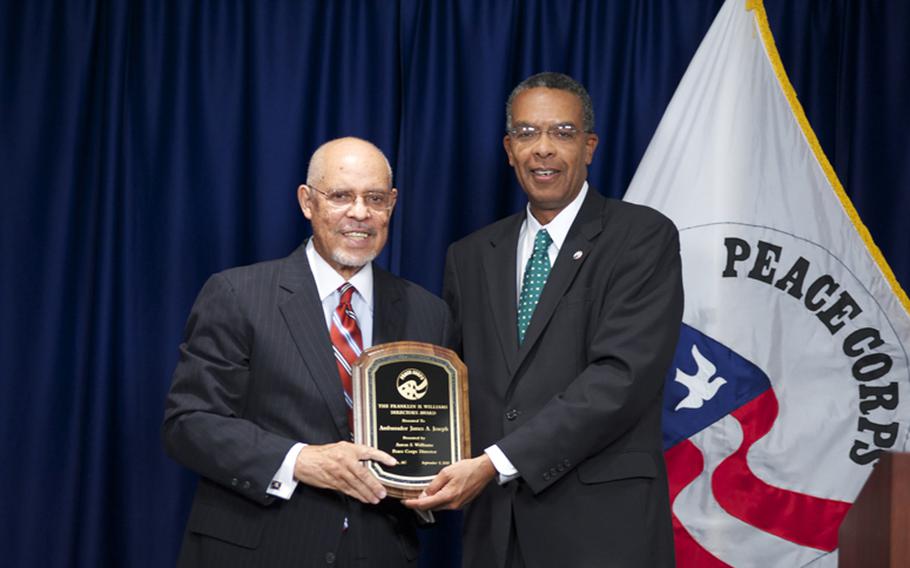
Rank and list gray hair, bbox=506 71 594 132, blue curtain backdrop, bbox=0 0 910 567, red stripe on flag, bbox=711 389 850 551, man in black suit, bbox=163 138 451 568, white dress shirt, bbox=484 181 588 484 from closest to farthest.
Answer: man in black suit, bbox=163 138 451 568, white dress shirt, bbox=484 181 588 484, gray hair, bbox=506 71 594 132, red stripe on flag, bbox=711 389 850 551, blue curtain backdrop, bbox=0 0 910 567

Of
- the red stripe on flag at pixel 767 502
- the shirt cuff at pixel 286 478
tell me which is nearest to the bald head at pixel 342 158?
the shirt cuff at pixel 286 478

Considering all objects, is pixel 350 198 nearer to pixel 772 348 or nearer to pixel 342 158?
pixel 342 158

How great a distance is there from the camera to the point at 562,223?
3.16 meters

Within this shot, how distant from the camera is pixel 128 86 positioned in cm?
421

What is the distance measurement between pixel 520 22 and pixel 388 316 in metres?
1.82

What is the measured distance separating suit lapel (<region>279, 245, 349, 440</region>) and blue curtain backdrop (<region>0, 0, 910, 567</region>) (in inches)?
50.7

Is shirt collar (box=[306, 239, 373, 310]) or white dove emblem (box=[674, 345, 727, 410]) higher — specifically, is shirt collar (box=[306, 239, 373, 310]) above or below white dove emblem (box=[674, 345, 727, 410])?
above

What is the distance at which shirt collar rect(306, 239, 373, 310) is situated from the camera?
3.02m

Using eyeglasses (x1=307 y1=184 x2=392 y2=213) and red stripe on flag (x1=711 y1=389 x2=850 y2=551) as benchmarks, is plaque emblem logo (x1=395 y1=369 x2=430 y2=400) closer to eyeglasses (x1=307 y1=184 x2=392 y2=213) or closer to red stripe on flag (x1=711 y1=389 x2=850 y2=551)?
eyeglasses (x1=307 y1=184 x2=392 y2=213)

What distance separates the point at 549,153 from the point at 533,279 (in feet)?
1.30

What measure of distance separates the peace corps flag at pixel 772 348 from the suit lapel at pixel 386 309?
1.30m

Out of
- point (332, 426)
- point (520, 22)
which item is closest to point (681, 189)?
point (520, 22)

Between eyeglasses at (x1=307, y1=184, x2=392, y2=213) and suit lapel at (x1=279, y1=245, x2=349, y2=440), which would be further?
eyeglasses at (x1=307, y1=184, x2=392, y2=213)

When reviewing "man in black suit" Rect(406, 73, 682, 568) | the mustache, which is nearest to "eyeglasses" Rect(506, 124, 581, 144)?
"man in black suit" Rect(406, 73, 682, 568)
